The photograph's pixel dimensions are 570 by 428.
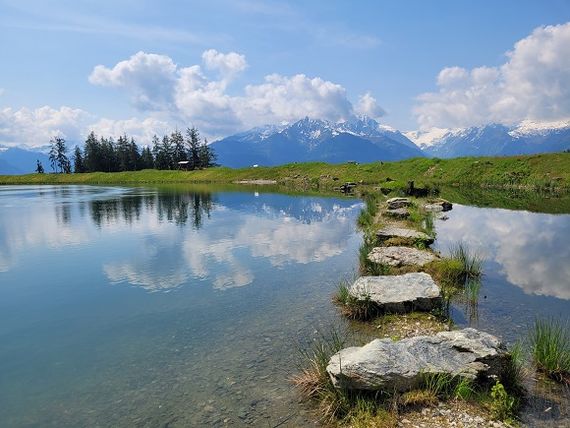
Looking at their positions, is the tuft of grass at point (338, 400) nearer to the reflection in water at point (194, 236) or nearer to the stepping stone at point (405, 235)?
the reflection in water at point (194, 236)

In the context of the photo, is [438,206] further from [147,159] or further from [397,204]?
[147,159]

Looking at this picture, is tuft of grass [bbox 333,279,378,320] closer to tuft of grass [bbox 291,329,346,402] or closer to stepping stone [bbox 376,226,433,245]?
tuft of grass [bbox 291,329,346,402]

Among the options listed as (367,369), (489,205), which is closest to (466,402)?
(367,369)

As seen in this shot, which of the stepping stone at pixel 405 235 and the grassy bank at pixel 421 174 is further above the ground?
the grassy bank at pixel 421 174

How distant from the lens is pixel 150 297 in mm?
18141

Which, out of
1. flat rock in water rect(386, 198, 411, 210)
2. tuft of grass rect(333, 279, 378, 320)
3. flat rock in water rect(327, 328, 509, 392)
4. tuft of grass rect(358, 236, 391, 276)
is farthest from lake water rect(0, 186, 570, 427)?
flat rock in water rect(386, 198, 411, 210)

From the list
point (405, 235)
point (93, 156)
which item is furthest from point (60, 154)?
point (405, 235)

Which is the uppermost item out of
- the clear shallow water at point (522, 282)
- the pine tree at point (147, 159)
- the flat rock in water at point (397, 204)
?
the pine tree at point (147, 159)

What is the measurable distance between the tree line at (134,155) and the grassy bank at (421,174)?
19.6 meters

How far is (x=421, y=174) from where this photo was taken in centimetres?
8756

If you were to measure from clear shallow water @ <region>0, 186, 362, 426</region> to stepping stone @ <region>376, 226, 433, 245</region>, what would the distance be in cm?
244

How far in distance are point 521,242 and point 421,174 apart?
201ft

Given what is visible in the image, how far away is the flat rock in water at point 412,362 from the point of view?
374 inches

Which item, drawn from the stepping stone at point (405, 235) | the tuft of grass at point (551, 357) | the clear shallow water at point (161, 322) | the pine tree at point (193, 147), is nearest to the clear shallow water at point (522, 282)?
the tuft of grass at point (551, 357)
